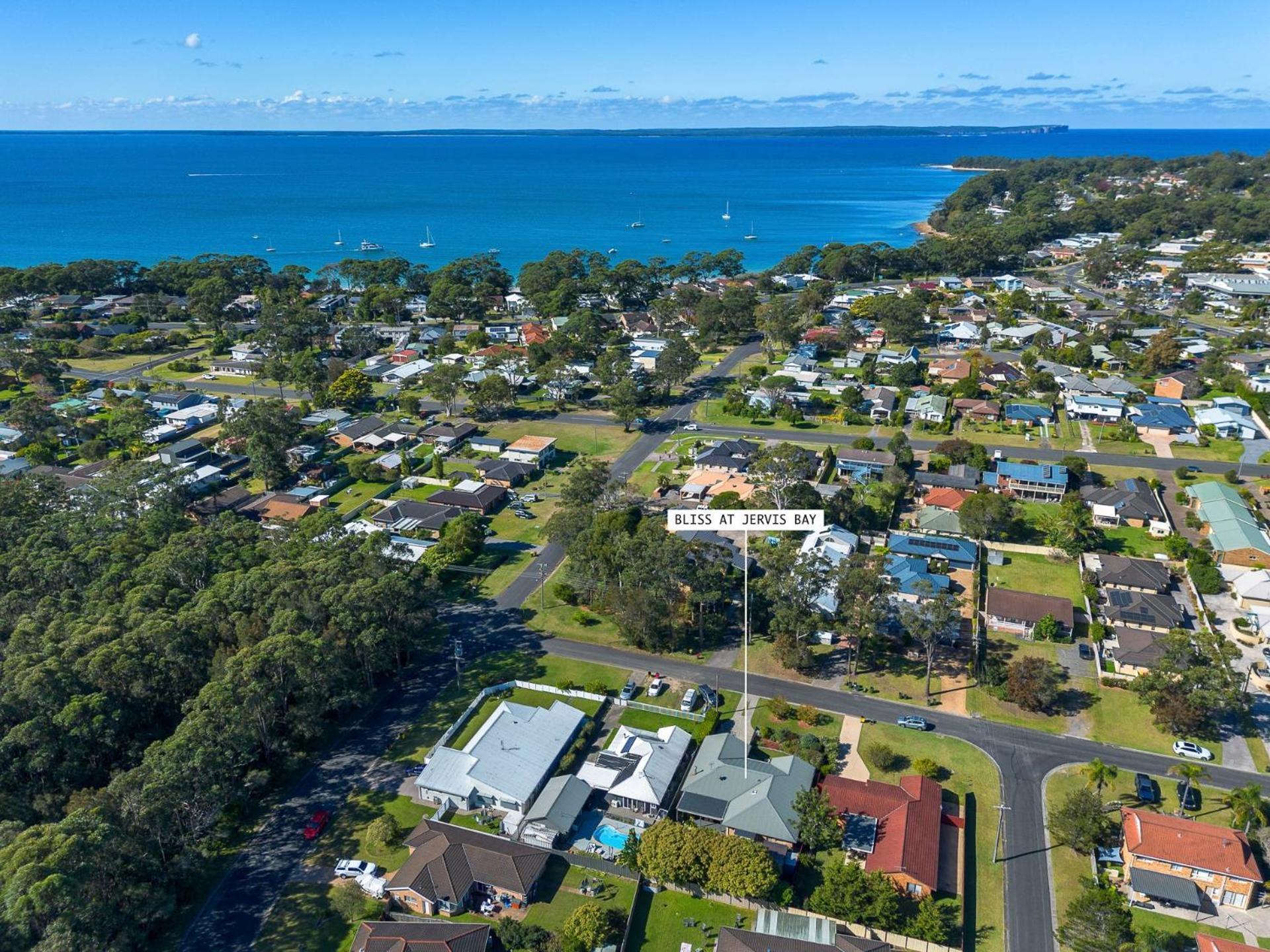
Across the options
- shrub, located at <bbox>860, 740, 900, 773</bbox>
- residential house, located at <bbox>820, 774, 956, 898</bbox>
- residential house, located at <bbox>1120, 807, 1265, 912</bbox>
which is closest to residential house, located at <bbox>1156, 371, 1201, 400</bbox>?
residential house, located at <bbox>1120, 807, 1265, 912</bbox>

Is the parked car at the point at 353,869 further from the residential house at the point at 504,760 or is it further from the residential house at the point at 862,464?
the residential house at the point at 862,464

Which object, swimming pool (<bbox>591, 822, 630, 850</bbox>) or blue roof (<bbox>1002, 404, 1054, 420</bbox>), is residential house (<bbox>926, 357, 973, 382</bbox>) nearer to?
blue roof (<bbox>1002, 404, 1054, 420</bbox>)

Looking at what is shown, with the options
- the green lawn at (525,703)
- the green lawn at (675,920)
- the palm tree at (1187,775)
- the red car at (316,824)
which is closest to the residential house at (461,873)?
the green lawn at (675,920)

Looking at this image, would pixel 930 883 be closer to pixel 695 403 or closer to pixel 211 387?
pixel 695 403

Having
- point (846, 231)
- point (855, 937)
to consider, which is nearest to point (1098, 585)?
point (855, 937)

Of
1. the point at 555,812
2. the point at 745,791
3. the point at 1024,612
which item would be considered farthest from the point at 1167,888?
the point at 555,812
